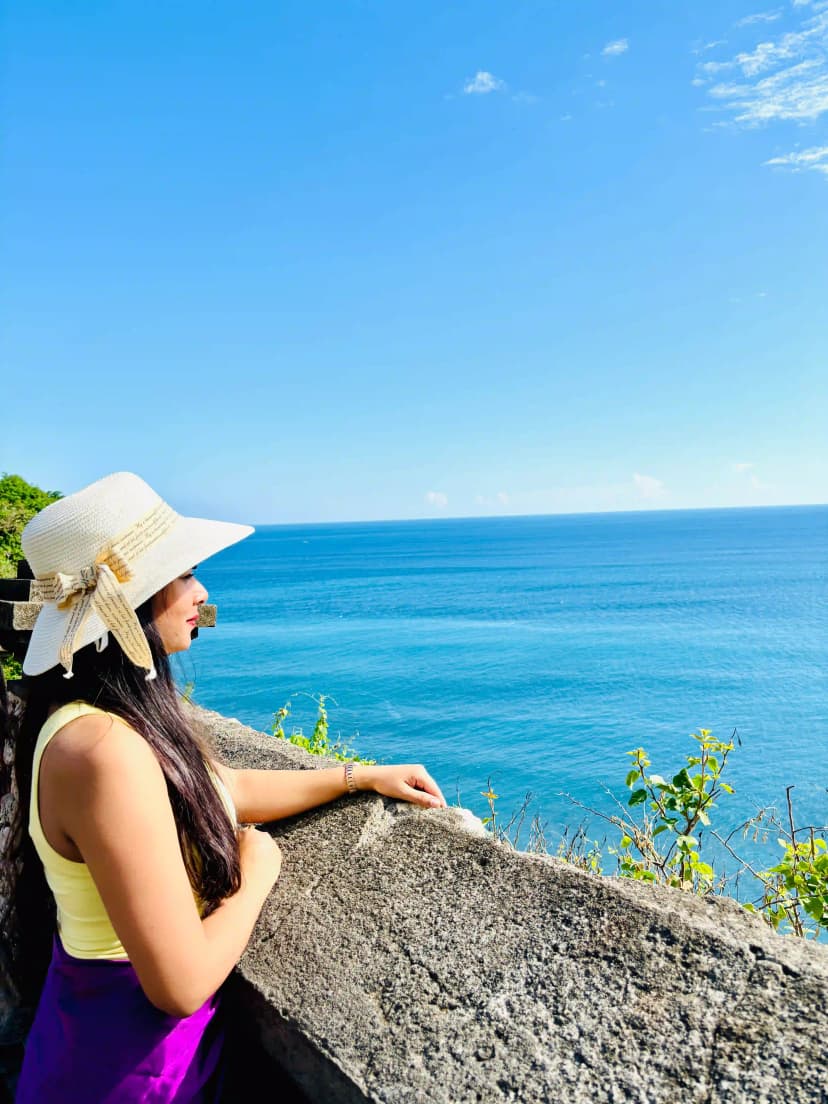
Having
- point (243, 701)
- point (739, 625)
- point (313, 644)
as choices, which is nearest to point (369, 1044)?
point (243, 701)

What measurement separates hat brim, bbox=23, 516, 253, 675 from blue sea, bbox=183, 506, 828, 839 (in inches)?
21.8

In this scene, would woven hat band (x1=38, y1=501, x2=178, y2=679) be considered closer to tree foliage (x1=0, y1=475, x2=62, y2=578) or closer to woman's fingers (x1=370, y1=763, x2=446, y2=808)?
woman's fingers (x1=370, y1=763, x2=446, y2=808)

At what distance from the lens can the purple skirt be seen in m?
1.56

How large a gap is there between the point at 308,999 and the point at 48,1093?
559 mm

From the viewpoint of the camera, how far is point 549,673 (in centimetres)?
3706

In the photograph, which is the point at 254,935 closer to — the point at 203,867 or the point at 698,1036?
the point at 203,867

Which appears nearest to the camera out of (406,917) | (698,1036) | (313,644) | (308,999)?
(698,1036)

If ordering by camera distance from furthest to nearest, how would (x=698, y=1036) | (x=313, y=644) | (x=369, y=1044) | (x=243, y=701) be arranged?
1. (x=313, y=644)
2. (x=243, y=701)
3. (x=369, y=1044)
4. (x=698, y=1036)

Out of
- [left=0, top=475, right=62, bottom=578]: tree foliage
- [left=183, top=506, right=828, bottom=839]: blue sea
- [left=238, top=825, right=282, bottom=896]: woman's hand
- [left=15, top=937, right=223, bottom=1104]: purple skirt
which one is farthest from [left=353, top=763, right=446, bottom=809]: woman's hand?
[left=0, top=475, right=62, bottom=578]: tree foliage

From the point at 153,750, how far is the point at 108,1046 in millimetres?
578

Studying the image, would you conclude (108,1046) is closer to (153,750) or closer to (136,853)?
(136,853)

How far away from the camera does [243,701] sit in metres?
31.7

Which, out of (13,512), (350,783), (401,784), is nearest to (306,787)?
(350,783)

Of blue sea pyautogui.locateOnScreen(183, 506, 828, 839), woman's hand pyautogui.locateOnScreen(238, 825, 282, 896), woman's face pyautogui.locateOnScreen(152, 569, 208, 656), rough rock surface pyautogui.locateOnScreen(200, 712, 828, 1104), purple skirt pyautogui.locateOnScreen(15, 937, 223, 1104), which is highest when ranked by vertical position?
woman's face pyautogui.locateOnScreen(152, 569, 208, 656)
